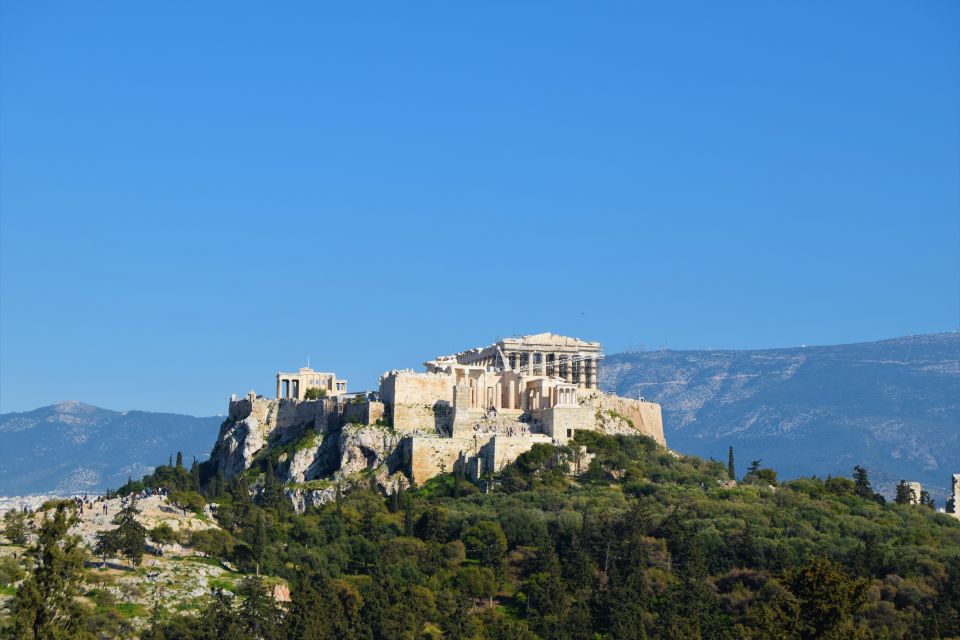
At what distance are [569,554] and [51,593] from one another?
4689 centimetres

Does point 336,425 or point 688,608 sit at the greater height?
point 336,425

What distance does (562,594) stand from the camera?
9925cm

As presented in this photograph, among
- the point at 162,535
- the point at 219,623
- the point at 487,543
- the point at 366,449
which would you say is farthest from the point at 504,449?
the point at 219,623

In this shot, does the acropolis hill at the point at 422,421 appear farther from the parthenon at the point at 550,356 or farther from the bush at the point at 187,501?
the bush at the point at 187,501

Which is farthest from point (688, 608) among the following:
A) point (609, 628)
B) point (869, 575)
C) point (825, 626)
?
point (825, 626)

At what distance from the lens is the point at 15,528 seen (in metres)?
96.9

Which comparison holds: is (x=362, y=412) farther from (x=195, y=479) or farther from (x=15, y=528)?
(x=15, y=528)

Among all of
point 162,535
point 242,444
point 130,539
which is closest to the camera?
point 130,539

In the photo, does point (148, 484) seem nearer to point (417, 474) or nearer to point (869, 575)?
point (417, 474)

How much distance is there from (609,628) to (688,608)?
4976 millimetres

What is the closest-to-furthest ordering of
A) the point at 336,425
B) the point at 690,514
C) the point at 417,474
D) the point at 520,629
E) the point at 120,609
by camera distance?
the point at 120,609, the point at 520,629, the point at 690,514, the point at 417,474, the point at 336,425

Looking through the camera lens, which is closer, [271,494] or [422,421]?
[271,494]

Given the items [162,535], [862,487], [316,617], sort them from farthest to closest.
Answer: [862,487] → [162,535] → [316,617]

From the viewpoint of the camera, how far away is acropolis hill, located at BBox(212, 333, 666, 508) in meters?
124
